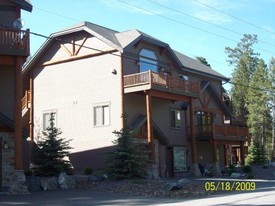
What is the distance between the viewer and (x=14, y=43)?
2048 cm

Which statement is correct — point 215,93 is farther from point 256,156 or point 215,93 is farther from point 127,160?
point 127,160

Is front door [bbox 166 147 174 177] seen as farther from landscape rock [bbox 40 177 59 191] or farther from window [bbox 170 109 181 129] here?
landscape rock [bbox 40 177 59 191]

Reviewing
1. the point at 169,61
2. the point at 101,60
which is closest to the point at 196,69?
the point at 169,61

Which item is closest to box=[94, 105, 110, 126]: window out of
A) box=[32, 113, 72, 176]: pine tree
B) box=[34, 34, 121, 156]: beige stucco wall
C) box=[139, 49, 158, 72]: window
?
box=[34, 34, 121, 156]: beige stucco wall

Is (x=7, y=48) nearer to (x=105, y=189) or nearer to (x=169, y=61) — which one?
(x=105, y=189)

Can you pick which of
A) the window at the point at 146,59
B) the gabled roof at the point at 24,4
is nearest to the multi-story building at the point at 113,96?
the window at the point at 146,59

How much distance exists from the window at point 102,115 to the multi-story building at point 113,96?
7 cm

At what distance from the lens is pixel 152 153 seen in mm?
28562

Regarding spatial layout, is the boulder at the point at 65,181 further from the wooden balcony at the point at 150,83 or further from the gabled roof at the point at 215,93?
the gabled roof at the point at 215,93

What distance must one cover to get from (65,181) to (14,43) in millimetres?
7375

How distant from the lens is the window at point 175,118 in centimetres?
3572

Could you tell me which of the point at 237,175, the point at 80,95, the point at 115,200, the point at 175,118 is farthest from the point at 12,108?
the point at 237,175

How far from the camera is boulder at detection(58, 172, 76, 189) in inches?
901

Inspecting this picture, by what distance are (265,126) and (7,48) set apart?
49.3 m
